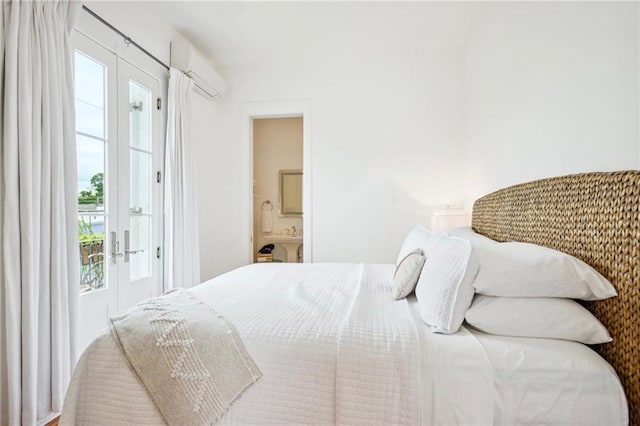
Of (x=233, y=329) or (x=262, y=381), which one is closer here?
(x=262, y=381)

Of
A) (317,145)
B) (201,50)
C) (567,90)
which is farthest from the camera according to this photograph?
(317,145)

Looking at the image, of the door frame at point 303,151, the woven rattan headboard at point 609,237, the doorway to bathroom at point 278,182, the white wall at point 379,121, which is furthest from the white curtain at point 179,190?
the woven rattan headboard at point 609,237

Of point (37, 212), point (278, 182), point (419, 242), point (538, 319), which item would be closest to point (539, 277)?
point (538, 319)

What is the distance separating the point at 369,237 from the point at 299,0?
2.32 m

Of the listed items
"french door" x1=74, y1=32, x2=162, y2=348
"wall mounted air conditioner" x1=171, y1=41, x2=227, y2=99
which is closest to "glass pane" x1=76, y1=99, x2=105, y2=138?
"french door" x1=74, y1=32, x2=162, y2=348

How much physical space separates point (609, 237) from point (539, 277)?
26 cm

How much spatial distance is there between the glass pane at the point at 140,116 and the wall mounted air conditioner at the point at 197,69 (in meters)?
0.46

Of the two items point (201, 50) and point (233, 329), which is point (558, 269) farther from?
point (201, 50)

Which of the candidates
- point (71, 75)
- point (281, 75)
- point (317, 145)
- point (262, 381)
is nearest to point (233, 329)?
point (262, 381)

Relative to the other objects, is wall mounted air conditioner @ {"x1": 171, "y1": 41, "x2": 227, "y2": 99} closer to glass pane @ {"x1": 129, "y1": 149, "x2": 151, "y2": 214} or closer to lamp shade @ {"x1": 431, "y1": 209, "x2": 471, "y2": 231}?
glass pane @ {"x1": 129, "y1": 149, "x2": 151, "y2": 214}

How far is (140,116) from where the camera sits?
2471mm

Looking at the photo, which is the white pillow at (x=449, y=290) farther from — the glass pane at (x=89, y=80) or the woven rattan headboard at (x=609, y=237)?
the glass pane at (x=89, y=80)

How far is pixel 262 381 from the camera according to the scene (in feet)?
3.20

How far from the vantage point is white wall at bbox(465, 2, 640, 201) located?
111 centimetres
